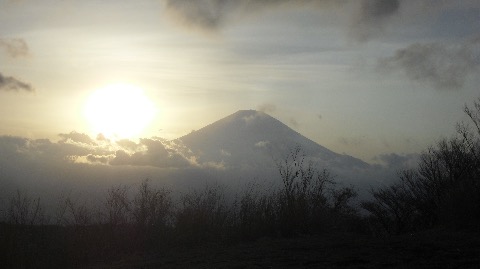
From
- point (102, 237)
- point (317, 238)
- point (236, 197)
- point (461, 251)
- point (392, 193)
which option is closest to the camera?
point (461, 251)

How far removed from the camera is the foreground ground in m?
9.15

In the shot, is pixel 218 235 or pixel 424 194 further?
pixel 424 194

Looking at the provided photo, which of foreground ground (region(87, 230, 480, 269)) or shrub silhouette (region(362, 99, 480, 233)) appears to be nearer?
foreground ground (region(87, 230, 480, 269))

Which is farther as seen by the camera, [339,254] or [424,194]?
[424,194]

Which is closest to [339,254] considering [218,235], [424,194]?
[218,235]

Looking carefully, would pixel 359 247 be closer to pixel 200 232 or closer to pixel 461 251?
pixel 461 251

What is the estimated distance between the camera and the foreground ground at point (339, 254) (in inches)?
360

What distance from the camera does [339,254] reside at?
10.7 m

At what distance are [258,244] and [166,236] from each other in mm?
4277

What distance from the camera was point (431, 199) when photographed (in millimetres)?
36906

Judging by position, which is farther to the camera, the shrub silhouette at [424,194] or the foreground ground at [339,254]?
the shrub silhouette at [424,194]

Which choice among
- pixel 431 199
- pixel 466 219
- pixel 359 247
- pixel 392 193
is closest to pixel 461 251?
pixel 359 247

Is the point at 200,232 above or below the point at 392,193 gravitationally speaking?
below

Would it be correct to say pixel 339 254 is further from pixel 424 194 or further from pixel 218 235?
pixel 424 194
